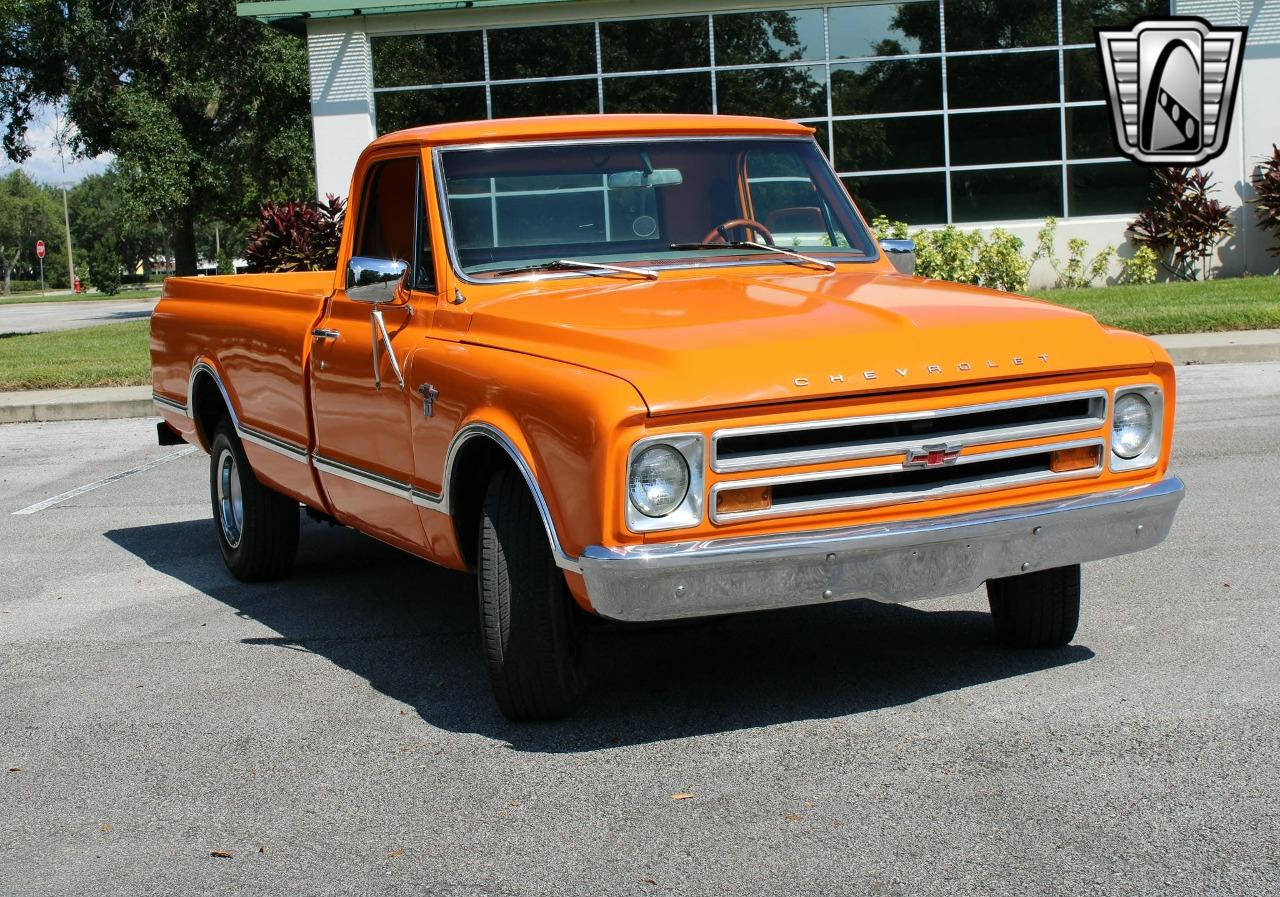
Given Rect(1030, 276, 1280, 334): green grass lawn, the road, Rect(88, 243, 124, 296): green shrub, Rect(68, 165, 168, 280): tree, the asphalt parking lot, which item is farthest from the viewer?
Rect(68, 165, 168, 280): tree

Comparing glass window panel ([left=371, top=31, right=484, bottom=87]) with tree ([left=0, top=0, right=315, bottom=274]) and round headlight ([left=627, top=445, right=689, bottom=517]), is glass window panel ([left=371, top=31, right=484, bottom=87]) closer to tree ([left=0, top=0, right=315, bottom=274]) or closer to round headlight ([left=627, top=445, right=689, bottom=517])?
tree ([left=0, top=0, right=315, bottom=274])

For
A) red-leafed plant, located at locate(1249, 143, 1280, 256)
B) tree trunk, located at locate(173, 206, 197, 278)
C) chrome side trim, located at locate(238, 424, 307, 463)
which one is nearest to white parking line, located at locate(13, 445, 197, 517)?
chrome side trim, located at locate(238, 424, 307, 463)

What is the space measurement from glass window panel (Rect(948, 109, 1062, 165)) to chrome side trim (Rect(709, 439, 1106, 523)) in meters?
22.0

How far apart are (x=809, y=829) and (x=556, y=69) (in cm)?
2352

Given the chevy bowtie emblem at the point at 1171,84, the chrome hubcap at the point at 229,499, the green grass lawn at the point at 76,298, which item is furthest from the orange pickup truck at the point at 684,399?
the green grass lawn at the point at 76,298

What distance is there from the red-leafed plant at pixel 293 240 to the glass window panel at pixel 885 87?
8469 mm

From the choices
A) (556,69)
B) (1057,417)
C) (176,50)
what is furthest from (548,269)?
(176,50)

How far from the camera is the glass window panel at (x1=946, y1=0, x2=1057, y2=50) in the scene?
1029 inches

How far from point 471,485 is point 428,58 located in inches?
878

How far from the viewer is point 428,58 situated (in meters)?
26.7

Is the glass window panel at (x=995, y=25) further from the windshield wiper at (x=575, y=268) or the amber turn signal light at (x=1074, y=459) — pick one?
the amber turn signal light at (x=1074, y=459)

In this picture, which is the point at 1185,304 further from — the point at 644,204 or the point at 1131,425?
the point at 1131,425

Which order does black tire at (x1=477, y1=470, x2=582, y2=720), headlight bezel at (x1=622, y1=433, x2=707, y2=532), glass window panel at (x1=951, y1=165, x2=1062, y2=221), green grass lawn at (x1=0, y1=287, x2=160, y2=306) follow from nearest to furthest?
1. headlight bezel at (x1=622, y1=433, x2=707, y2=532)
2. black tire at (x1=477, y1=470, x2=582, y2=720)
3. glass window panel at (x1=951, y1=165, x2=1062, y2=221)
4. green grass lawn at (x1=0, y1=287, x2=160, y2=306)

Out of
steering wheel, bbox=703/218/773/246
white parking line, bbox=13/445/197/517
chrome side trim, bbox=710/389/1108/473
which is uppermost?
steering wheel, bbox=703/218/773/246
